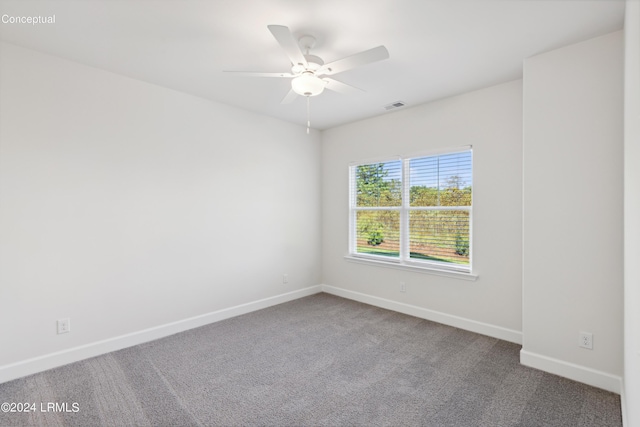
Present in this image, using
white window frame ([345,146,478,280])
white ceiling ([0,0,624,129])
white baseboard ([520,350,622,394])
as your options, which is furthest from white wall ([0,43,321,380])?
white baseboard ([520,350,622,394])

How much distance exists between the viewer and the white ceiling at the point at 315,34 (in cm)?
197

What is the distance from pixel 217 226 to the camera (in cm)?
372

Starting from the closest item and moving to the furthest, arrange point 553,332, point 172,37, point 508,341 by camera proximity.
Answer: point 172,37
point 553,332
point 508,341

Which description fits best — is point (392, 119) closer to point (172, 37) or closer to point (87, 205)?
point (172, 37)

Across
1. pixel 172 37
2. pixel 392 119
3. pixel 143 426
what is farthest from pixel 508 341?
pixel 172 37

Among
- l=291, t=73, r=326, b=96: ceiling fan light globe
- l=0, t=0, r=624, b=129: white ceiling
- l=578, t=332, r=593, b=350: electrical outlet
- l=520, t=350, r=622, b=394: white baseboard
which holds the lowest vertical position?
l=520, t=350, r=622, b=394: white baseboard

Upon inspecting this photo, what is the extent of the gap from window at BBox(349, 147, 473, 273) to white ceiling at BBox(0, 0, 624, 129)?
1030mm

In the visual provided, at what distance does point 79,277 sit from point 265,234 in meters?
2.07

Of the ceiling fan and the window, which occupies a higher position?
the ceiling fan

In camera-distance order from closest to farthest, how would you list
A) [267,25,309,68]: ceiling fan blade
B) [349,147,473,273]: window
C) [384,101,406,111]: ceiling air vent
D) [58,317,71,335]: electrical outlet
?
1. [267,25,309,68]: ceiling fan blade
2. [58,317,71,335]: electrical outlet
3. [349,147,473,273]: window
4. [384,101,406,111]: ceiling air vent

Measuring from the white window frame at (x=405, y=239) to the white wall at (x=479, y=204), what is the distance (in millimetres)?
72

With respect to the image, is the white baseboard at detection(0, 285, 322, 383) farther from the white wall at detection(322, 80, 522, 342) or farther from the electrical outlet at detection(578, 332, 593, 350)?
the electrical outlet at detection(578, 332, 593, 350)

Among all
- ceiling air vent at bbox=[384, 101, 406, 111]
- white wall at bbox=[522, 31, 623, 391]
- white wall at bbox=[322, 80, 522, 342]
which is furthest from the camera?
ceiling air vent at bbox=[384, 101, 406, 111]

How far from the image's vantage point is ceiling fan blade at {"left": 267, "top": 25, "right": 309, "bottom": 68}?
1777mm
